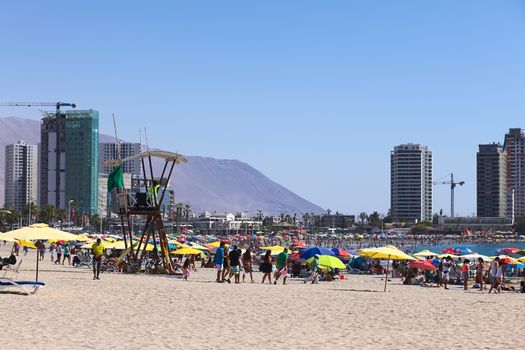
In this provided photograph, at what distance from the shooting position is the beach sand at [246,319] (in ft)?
42.6

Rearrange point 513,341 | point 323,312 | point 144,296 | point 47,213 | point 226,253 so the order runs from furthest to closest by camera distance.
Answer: point 47,213
point 226,253
point 144,296
point 323,312
point 513,341

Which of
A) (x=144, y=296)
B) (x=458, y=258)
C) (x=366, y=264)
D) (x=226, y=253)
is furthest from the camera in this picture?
(x=458, y=258)

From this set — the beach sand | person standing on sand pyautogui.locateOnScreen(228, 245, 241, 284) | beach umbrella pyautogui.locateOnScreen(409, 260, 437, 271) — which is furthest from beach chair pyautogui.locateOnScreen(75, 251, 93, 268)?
the beach sand

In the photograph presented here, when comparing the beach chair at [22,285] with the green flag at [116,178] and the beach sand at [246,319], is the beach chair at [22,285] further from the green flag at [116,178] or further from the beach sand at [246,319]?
the green flag at [116,178]

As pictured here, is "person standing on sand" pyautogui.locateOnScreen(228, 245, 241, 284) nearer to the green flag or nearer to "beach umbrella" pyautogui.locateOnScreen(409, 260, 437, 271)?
the green flag

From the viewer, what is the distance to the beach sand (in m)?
13.0

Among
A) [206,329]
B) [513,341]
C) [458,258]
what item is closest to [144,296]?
[206,329]

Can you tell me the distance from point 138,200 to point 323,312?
14.0 meters

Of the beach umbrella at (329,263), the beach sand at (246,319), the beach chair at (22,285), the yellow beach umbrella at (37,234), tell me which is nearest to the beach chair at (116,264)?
the beach umbrella at (329,263)

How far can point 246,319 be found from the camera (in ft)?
52.1

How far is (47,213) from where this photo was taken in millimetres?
151250

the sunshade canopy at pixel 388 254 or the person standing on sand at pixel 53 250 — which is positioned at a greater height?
the sunshade canopy at pixel 388 254

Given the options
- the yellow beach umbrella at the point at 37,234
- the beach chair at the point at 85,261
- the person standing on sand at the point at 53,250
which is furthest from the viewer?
the person standing on sand at the point at 53,250

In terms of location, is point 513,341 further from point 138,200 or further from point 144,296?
point 138,200
